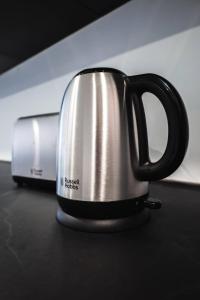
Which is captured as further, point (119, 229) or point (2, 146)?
point (2, 146)

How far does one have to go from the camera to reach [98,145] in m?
0.39

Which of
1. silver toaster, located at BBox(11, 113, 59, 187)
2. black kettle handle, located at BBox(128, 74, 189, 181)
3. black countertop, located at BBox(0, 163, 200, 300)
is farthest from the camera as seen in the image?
silver toaster, located at BBox(11, 113, 59, 187)

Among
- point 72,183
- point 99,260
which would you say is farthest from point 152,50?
point 99,260

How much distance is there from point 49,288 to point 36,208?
1.00 ft

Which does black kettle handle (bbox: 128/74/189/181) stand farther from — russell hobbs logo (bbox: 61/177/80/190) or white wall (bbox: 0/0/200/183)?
white wall (bbox: 0/0/200/183)

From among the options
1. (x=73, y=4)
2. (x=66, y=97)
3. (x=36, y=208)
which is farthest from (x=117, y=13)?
(x=36, y=208)

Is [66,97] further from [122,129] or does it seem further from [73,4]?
[73,4]

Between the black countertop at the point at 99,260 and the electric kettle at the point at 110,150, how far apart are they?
1.3 inches

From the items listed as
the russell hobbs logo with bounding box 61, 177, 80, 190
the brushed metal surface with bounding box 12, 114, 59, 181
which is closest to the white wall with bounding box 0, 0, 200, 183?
the brushed metal surface with bounding box 12, 114, 59, 181

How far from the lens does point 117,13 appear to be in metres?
0.83

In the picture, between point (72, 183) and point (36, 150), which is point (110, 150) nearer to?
point (72, 183)

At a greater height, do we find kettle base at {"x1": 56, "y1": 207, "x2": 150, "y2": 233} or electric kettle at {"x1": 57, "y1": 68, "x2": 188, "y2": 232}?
electric kettle at {"x1": 57, "y1": 68, "x2": 188, "y2": 232}

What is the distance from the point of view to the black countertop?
0.78 ft

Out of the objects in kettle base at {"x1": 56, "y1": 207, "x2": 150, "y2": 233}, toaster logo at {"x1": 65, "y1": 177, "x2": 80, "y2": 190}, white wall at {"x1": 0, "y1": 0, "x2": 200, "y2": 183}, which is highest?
white wall at {"x1": 0, "y1": 0, "x2": 200, "y2": 183}
